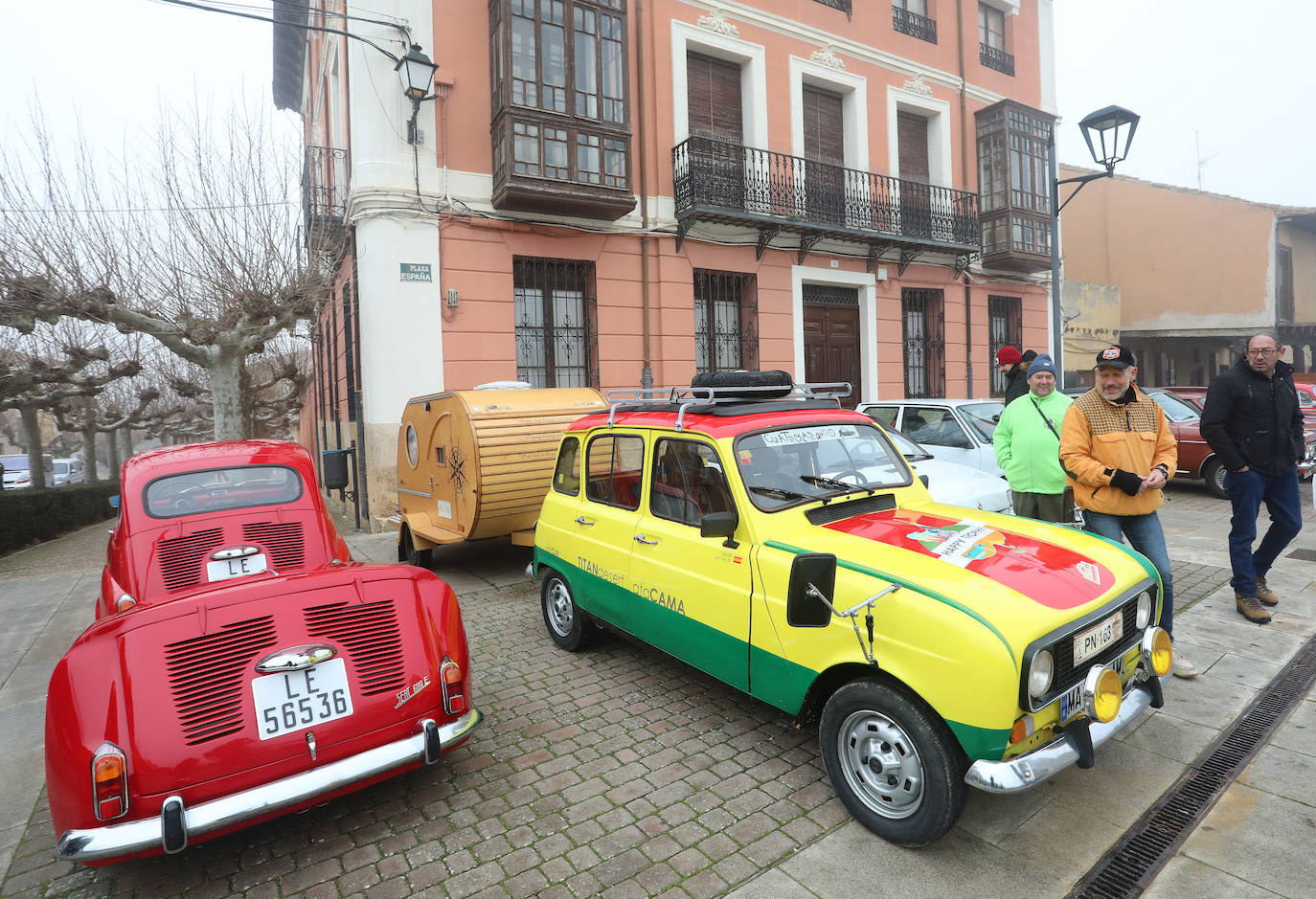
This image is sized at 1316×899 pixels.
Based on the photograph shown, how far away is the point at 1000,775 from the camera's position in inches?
95.5

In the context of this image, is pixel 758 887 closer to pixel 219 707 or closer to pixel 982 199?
pixel 219 707

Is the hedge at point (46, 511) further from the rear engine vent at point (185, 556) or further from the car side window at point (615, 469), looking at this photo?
the car side window at point (615, 469)

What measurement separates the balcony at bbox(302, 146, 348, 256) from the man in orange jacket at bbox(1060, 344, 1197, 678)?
10.8m

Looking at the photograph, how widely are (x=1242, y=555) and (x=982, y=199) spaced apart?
536 inches

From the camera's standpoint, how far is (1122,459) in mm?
4383

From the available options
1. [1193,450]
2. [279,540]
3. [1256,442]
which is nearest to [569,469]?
[279,540]

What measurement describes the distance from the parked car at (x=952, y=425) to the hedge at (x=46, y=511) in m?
15.9

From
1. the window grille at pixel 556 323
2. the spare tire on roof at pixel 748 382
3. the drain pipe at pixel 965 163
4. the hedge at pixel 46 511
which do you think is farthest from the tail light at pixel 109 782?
the drain pipe at pixel 965 163

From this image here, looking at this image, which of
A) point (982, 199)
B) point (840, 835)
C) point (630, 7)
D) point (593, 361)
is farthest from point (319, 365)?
point (840, 835)

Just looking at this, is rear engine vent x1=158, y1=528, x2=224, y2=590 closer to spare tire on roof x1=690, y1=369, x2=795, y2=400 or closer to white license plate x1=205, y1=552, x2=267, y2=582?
white license plate x1=205, y1=552, x2=267, y2=582

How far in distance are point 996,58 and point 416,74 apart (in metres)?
14.9

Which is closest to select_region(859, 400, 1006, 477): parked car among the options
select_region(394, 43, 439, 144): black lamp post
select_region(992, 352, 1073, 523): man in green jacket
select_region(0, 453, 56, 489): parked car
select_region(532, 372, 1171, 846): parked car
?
select_region(992, 352, 1073, 523): man in green jacket

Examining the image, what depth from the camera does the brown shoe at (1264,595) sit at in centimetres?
548

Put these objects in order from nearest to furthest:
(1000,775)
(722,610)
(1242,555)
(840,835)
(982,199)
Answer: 1. (1000,775)
2. (840,835)
3. (722,610)
4. (1242,555)
5. (982,199)
